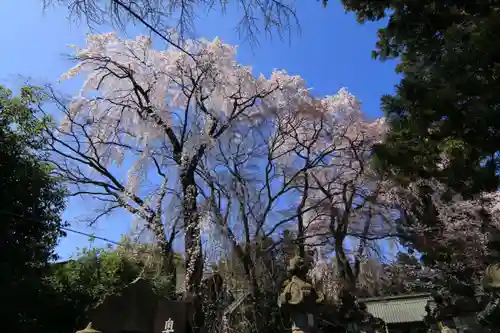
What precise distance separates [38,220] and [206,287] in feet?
13.2

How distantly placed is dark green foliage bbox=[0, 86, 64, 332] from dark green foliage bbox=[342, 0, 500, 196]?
16.9 ft

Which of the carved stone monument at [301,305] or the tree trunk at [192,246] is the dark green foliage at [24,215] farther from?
the carved stone monument at [301,305]

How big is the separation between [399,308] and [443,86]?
13.8 m

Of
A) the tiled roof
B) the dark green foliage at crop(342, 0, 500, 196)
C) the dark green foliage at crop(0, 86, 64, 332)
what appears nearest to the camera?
the dark green foliage at crop(342, 0, 500, 196)

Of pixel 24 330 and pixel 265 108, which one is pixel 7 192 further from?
pixel 265 108

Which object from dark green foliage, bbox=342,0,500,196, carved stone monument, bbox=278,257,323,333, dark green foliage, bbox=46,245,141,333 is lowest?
carved stone monument, bbox=278,257,323,333

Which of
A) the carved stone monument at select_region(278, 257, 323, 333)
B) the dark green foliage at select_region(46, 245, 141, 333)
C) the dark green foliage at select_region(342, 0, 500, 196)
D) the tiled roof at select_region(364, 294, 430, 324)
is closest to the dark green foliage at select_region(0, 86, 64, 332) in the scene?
the dark green foliage at select_region(46, 245, 141, 333)

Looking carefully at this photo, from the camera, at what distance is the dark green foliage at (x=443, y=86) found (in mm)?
4398

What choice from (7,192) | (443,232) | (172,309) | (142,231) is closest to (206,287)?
(142,231)

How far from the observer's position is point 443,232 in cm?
831

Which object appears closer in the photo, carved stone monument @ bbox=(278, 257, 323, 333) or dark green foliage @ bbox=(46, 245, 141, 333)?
carved stone monument @ bbox=(278, 257, 323, 333)

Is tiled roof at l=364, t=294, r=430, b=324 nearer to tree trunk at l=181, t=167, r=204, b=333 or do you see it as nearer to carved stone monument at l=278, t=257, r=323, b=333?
tree trunk at l=181, t=167, r=204, b=333

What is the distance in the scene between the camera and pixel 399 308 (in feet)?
53.4

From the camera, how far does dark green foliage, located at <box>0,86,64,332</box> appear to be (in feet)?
17.5
